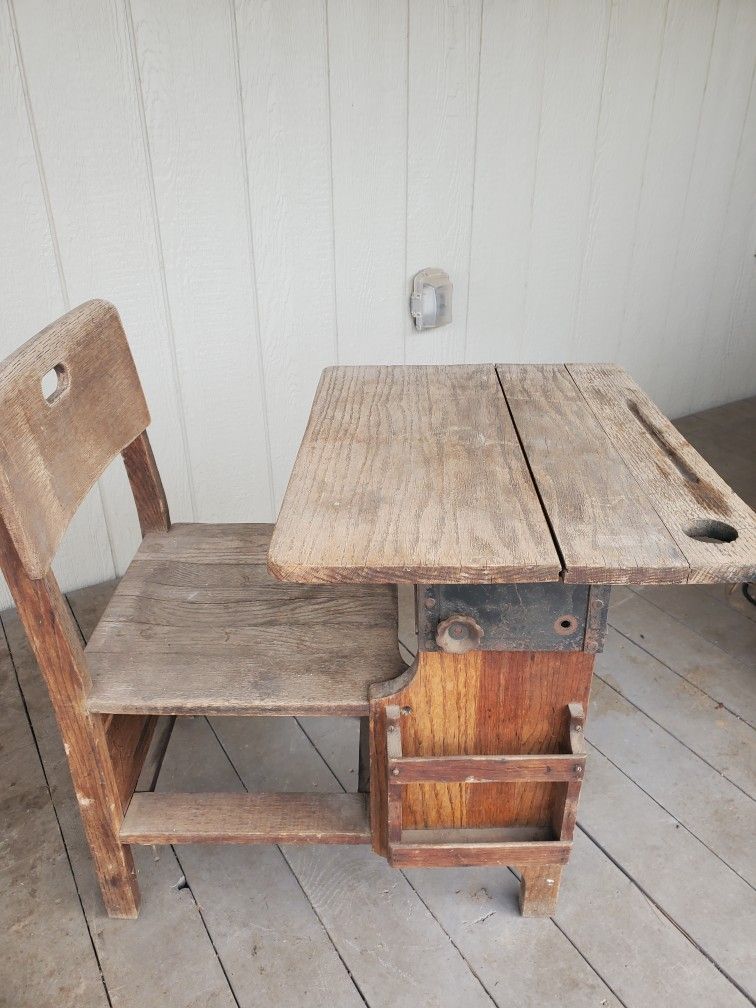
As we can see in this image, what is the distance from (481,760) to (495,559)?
367 millimetres

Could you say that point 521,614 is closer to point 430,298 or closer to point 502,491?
point 502,491

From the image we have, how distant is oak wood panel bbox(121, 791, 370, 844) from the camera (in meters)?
1.19

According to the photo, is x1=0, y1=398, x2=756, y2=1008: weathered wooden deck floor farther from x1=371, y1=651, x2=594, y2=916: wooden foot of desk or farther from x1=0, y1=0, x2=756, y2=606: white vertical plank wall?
x1=0, y1=0, x2=756, y2=606: white vertical plank wall

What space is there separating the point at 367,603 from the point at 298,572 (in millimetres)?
419

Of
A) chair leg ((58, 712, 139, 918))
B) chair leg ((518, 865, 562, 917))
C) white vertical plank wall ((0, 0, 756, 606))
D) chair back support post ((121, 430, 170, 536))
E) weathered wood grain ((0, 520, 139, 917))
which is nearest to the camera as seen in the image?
weathered wood grain ((0, 520, 139, 917))

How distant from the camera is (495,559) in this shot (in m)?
0.88

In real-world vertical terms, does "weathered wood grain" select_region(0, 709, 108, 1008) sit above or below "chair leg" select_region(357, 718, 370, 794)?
below

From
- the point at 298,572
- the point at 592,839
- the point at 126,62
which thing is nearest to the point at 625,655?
the point at 592,839

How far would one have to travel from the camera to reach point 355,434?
4.01 feet

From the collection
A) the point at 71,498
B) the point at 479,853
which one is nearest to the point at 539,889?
the point at 479,853

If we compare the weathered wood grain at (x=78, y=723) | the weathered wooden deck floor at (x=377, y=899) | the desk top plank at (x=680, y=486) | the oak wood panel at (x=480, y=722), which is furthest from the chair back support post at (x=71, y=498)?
the desk top plank at (x=680, y=486)

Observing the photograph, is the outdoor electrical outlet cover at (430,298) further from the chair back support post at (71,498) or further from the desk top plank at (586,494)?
the chair back support post at (71,498)

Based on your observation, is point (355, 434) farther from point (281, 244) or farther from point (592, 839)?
point (281, 244)

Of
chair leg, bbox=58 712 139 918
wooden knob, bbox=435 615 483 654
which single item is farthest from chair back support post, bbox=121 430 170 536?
wooden knob, bbox=435 615 483 654
